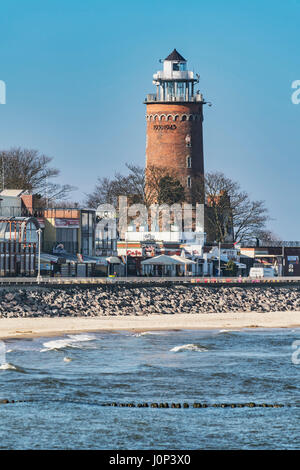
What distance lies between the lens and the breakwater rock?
67.2 metres

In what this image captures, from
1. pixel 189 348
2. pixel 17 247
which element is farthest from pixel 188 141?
pixel 189 348

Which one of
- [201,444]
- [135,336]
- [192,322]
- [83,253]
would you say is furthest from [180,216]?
[201,444]

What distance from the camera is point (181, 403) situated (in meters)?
38.3

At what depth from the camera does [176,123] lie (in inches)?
4678

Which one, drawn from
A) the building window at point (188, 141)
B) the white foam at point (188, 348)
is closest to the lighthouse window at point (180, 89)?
the building window at point (188, 141)

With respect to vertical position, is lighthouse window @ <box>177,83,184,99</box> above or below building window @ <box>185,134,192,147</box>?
above

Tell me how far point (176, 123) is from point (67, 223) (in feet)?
99.9

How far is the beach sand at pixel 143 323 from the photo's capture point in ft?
196

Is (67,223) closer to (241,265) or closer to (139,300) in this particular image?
(139,300)

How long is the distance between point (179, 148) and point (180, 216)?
8.34 meters

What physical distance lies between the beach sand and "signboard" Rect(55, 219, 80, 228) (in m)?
24.2

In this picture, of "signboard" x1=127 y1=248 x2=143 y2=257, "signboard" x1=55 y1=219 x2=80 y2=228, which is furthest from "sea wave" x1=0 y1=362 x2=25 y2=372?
"signboard" x1=127 y1=248 x2=143 y2=257

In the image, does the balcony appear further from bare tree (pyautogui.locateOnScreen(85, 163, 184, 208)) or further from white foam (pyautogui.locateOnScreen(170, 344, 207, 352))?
white foam (pyautogui.locateOnScreen(170, 344, 207, 352))
